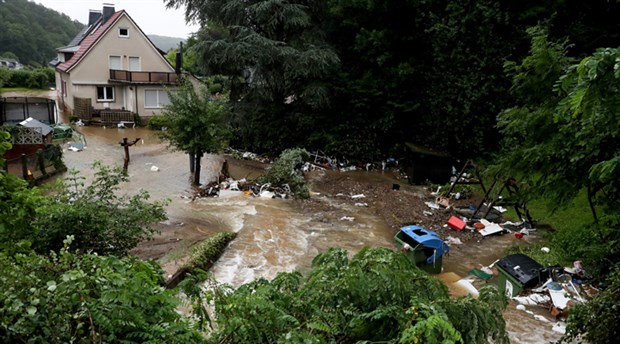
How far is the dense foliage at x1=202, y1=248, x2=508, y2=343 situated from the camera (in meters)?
3.21

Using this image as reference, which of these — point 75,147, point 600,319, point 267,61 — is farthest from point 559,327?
point 75,147

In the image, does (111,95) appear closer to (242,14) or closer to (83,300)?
(242,14)

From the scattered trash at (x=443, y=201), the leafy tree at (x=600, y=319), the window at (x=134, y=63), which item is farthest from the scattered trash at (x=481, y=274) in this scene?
the window at (x=134, y=63)

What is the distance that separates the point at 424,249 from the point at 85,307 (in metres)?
6.97

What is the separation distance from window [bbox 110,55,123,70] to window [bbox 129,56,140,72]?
2.06 ft

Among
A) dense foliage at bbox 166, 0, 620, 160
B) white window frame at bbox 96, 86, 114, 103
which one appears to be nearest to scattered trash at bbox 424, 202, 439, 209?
dense foliage at bbox 166, 0, 620, 160

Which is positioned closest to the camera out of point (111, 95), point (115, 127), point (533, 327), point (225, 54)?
point (533, 327)

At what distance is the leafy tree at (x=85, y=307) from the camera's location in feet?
9.41

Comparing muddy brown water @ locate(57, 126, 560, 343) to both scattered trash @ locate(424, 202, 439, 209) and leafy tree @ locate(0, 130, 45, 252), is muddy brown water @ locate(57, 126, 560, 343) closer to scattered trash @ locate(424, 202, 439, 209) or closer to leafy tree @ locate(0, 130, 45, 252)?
scattered trash @ locate(424, 202, 439, 209)

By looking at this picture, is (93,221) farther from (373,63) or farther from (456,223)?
(373,63)

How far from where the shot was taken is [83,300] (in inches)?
120

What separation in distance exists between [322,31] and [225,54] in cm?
471

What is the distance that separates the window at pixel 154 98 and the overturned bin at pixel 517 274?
24858 millimetres

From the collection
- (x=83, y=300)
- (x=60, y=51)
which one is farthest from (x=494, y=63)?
(x=60, y=51)
